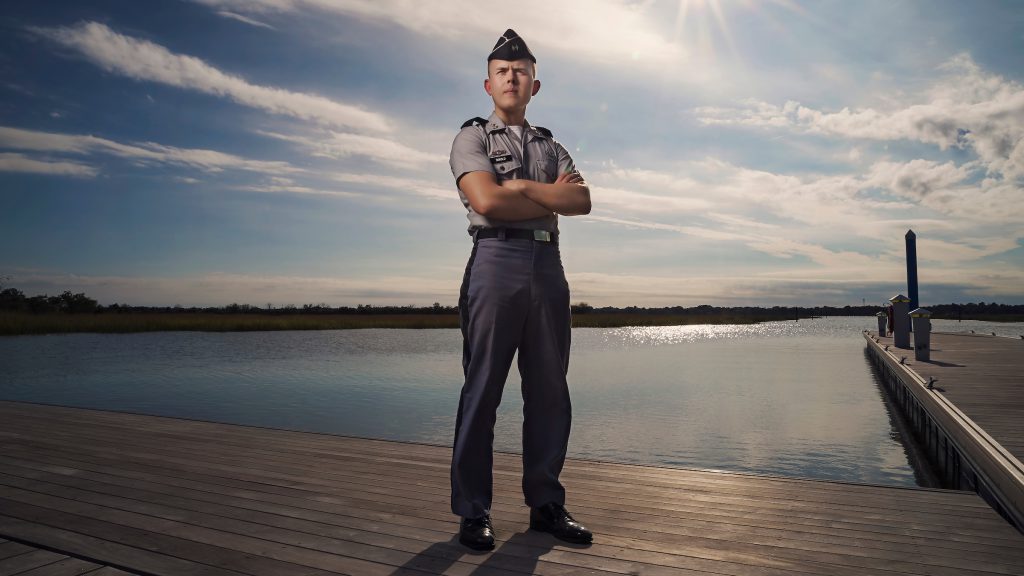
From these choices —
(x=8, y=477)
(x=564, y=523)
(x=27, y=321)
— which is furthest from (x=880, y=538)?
(x=27, y=321)

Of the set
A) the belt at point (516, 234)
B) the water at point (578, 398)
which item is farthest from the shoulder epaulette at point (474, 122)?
the water at point (578, 398)

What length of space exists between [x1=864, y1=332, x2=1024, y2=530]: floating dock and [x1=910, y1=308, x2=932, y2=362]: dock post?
252 mm

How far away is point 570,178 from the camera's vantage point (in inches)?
121

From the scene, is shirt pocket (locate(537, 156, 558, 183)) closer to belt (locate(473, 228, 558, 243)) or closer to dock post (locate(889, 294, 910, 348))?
belt (locate(473, 228, 558, 243))

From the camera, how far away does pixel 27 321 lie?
119ft

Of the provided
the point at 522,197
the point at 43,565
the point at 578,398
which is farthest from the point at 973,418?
the point at 578,398

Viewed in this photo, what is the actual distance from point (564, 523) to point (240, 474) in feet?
7.78

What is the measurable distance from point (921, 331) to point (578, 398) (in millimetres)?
6942

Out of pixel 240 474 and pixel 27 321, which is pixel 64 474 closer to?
pixel 240 474

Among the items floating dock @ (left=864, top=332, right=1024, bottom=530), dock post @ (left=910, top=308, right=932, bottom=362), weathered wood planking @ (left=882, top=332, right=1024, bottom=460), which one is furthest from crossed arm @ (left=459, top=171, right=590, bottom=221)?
dock post @ (left=910, top=308, right=932, bottom=362)

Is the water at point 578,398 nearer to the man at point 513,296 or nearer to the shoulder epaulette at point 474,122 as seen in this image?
the man at point 513,296

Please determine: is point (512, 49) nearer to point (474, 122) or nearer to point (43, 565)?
point (474, 122)

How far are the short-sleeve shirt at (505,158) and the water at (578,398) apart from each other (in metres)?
6.25

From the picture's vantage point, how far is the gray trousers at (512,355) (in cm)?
300
